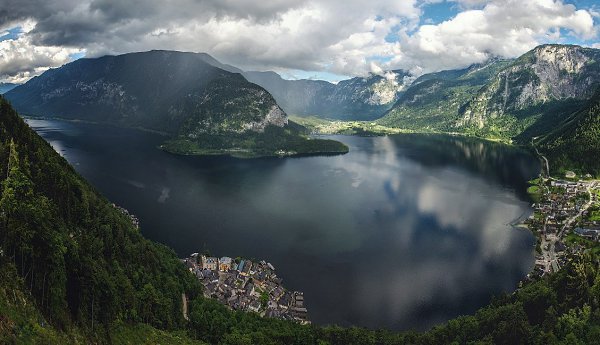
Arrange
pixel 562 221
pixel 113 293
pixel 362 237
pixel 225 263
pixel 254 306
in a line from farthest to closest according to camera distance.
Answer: pixel 562 221 → pixel 362 237 → pixel 225 263 → pixel 254 306 → pixel 113 293

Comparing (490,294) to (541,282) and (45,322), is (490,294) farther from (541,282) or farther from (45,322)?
(45,322)

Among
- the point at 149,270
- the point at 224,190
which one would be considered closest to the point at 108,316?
the point at 149,270

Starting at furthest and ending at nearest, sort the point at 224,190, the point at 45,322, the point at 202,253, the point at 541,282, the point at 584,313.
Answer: the point at 224,190 < the point at 202,253 < the point at 541,282 < the point at 584,313 < the point at 45,322

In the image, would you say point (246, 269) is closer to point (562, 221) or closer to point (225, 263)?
point (225, 263)

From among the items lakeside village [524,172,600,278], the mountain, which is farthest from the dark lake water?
the mountain

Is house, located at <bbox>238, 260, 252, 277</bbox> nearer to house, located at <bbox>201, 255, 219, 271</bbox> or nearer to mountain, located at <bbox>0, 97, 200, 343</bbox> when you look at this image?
house, located at <bbox>201, 255, 219, 271</bbox>

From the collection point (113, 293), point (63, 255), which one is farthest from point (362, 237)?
point (63, 255)
